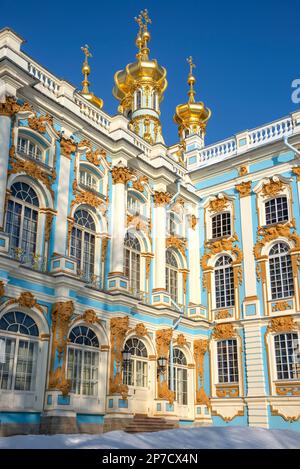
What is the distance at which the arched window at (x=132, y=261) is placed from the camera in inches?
669

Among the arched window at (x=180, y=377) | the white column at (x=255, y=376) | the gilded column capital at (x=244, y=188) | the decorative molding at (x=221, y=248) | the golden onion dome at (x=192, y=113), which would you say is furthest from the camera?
the golden onion dome at (x=192, y=113)

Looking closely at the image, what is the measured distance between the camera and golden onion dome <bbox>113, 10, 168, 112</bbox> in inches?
971

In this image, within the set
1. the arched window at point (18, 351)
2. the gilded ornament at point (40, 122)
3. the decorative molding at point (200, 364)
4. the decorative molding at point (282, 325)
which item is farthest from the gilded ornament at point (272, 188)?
the arched window at point (18, 351)

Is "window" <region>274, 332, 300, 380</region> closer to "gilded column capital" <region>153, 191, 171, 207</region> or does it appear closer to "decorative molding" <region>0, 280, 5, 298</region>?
"gilded column capital" <region>153, 191, 171, 207</region>

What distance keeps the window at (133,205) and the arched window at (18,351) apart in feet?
19.3

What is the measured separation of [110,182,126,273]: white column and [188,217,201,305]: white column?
405 cm

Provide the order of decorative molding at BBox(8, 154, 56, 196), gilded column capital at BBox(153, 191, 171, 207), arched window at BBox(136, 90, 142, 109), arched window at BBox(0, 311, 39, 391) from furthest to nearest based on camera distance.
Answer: arched window at BBox(136, 90, 142, 109) → gilded column capital at BBox(153, 191, 171, 207) → decorative molding at BBox(8, 154, 56, 196) → arched window at BBox(0, 311, 39, 391)

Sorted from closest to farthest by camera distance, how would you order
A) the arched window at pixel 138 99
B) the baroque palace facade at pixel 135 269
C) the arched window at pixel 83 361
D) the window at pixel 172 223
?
1. the baroque palace facade at pixel 135 269
2. the arched window at pixel 83 361
3. the window at pixel 172 223
4. the arched window at pixel 138 99

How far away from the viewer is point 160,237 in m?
18.1

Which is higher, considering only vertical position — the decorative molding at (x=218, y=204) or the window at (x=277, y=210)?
the decorative molding at (x=218, y=204)

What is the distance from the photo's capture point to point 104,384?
1454 cm

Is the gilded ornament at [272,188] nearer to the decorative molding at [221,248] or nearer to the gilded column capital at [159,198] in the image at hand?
the decorative molding at [221,248]

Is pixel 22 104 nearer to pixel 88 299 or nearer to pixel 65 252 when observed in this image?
pixel 65 252

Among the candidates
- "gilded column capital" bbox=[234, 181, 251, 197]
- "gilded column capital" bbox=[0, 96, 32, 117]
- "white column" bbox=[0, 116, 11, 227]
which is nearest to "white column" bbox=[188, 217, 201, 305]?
"gilded column capital" bbox=[234, 181, 251, 197]
